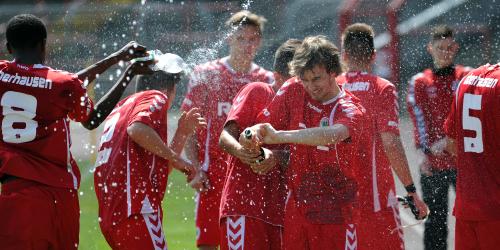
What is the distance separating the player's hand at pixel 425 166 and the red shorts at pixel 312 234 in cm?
320

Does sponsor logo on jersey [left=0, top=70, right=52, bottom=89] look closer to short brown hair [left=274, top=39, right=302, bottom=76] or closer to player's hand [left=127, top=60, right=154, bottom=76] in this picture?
player's hand [left=127, top=60, right=154, bottom=76]

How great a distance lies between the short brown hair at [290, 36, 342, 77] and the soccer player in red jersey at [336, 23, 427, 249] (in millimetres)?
1169

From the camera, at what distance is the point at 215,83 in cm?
789

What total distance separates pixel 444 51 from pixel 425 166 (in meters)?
1.15

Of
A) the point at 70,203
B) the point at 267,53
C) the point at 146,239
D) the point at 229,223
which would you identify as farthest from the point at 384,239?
the point at 267,53

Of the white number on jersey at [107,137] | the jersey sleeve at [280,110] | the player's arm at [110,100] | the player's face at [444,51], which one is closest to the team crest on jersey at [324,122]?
the jersey sleeve at [280,110]

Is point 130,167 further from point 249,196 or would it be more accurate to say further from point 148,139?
point 249,196

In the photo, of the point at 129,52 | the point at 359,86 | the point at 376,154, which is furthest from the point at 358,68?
the point at 129,52

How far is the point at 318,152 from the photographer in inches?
235

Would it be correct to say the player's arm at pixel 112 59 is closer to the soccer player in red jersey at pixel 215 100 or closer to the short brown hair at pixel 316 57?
the short brown hair at pixel 316 57

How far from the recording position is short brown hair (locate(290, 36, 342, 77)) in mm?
5863

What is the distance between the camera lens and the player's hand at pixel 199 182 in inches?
278

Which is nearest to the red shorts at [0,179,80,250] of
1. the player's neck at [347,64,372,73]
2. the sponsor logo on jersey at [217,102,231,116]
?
the sponsor logo on jersey at [217,102,231,116]

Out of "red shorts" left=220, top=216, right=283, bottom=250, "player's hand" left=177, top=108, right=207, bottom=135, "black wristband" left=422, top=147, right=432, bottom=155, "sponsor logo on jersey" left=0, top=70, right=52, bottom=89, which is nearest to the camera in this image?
"sponsor logo on jersey" left=0, top=70, right=52, bottom=89
